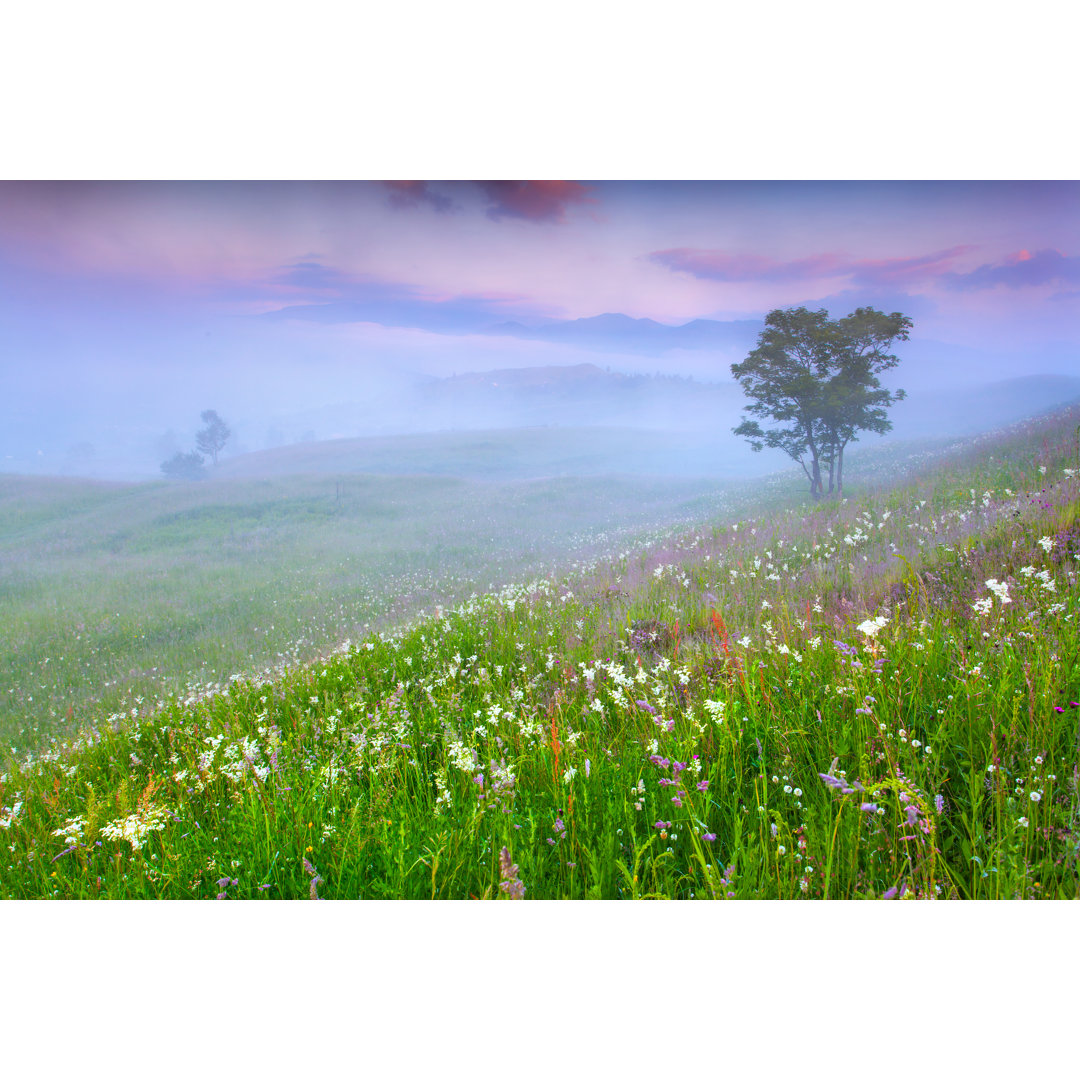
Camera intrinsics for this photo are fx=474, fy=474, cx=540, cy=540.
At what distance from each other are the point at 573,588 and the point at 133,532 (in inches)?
754

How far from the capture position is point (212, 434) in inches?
778

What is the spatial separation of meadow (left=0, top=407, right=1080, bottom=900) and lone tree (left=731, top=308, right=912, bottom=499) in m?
4.48

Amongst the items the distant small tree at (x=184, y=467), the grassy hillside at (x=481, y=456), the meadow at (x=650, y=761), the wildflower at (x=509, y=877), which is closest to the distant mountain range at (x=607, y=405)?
the grassy hillside at (x=481, y=456)

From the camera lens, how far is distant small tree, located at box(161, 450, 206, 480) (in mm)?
22172

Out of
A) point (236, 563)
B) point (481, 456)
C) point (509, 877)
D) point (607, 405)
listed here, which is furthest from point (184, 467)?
point (509, 877)

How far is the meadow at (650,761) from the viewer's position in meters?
1.72

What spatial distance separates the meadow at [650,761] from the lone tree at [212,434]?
15814 millimetres

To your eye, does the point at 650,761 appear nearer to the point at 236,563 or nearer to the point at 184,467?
the point at 236,563

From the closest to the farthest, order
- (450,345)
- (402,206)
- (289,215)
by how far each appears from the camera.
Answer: (289,215), (402,206), (450,345)

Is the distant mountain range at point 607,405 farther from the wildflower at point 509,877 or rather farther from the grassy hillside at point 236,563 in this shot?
the wildflower at point 509,877

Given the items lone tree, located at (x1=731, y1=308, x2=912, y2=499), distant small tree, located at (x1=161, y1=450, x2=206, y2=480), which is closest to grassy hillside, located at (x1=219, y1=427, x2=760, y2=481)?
distant small tree, located at (x1=161, y1=450, x2=206, y2=480)

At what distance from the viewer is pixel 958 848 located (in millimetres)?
1697

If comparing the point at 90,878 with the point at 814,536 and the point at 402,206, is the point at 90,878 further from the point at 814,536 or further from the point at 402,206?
the point at 402,206
